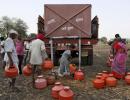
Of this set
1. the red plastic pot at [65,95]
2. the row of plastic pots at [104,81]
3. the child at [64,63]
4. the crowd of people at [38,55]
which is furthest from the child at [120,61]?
the red plastic pot at [65,95]

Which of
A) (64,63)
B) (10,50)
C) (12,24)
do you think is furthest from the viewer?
(12,24)

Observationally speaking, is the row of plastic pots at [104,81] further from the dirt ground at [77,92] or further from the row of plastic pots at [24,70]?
the row of plastic pots at [24,70]

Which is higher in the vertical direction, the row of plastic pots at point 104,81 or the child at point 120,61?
the child at point 120,61

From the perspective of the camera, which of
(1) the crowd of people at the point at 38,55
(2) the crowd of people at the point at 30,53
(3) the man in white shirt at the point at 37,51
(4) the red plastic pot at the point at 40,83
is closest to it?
(2) the crowd of people at the point at 30,53

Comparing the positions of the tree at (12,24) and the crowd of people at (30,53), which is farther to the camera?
the tree at (12,24)

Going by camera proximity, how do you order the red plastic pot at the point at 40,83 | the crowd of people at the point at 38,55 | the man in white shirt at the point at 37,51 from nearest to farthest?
the crowd of people at the point at 38,55, the red plastic pot at the point at 40,83, the man in white shirt at the point at 37,51

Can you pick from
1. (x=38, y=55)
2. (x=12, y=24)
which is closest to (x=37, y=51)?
(x=38, y=55)

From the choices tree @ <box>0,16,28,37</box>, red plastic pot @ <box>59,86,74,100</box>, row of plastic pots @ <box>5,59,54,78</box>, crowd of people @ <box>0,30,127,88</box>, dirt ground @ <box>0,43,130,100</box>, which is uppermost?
tree @ <box>0,16,28,37</box>

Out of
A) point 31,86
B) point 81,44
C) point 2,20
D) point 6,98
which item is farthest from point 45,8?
point 2,20

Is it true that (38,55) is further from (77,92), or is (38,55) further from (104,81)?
(104,81)

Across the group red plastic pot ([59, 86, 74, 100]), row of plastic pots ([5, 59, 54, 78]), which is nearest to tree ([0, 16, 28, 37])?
row of plastic pots ([5, 59, 54, 78])

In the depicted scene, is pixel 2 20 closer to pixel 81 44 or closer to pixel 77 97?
pixel 81 44

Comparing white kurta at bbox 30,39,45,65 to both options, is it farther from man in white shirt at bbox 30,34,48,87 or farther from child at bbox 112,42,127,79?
child at bbox 112,42,127,79

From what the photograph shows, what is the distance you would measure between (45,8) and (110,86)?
698 centimetres
